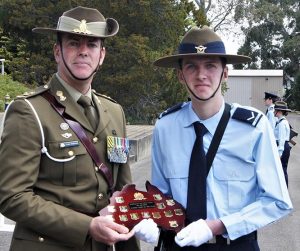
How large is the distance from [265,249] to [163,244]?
3.75 meters

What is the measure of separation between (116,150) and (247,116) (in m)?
0.68

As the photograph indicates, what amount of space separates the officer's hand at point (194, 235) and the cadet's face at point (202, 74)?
2.00 feet

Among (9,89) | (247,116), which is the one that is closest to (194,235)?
(247,116)

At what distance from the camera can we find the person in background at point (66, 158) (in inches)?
89.8

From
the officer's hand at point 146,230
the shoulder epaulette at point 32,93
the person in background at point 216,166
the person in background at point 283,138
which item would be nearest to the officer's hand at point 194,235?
the person in background at point 216,166

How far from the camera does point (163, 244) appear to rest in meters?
2.62

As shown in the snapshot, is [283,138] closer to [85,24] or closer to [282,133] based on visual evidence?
[282,133]

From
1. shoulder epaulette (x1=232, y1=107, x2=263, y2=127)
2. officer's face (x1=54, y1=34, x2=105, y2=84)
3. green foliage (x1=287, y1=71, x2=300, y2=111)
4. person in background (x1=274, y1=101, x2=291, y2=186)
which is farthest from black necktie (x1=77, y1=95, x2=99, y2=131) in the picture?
green foliage (x1=287, y1=71, x2=300, y2=111)

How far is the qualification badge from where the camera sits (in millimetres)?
2631

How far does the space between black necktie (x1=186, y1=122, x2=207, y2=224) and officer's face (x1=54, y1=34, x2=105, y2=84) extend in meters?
0.66

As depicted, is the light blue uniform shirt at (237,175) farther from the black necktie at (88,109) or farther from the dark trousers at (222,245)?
the black necktie at (88,109)

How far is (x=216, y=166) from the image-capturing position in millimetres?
2465

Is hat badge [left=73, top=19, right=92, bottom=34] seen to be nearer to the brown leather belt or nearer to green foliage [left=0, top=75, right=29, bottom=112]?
the brown leather belt

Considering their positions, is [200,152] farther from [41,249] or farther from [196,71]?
[41,249]
